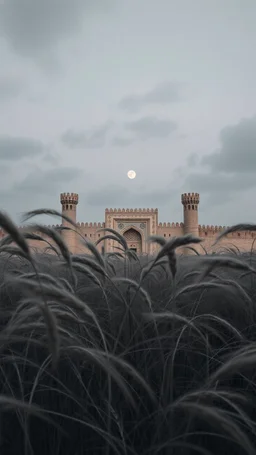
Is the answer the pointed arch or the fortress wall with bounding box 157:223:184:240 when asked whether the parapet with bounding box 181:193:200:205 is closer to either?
the fortress wall with bounding box 157:223:184:240

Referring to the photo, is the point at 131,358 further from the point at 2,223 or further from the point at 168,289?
the point at 2,223

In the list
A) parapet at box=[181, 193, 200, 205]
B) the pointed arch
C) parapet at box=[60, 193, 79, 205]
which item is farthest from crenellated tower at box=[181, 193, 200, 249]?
parapet at box=[60, 193, 79, 205]

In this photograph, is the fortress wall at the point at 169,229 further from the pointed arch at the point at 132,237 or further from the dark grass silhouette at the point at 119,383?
the dark grass silhouette at the point at 119,383

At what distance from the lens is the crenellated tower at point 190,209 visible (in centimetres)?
3316

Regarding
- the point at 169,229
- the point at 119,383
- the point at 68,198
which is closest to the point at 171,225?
the point at 169,229

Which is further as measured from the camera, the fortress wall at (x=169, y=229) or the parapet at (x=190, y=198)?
the parapet at (x=190, y=198)

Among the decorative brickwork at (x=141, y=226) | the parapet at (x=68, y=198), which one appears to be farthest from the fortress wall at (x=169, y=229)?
the parapet at (x=68, y=198)

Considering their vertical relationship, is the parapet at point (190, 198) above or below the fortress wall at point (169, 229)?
above

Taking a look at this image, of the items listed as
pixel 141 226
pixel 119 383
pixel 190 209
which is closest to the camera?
pixel 119 383

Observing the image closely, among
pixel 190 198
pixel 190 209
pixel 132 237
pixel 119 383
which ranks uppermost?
pixel 190 198

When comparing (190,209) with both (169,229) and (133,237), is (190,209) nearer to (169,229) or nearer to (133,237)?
(169,229)

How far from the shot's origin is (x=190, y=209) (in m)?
34.0

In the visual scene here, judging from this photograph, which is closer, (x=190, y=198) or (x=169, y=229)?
(x=169, y=229)

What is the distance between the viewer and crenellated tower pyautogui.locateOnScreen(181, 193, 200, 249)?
33156 mm
